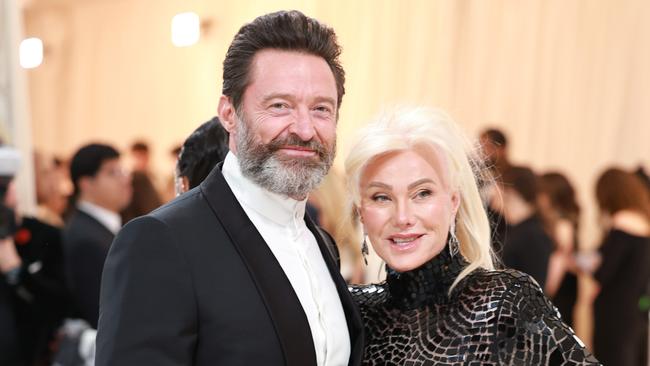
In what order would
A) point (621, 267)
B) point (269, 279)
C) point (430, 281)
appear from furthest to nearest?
point (621, 267) < point (430, 281) < point (269, 279)

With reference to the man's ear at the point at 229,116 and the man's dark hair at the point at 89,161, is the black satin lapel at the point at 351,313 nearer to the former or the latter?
the man's ear at the point at 229,116

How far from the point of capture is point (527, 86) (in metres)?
8.58

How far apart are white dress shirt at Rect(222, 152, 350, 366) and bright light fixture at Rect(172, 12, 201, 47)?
24.9 ft

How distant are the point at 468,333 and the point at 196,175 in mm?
934

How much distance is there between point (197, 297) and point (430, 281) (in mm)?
684

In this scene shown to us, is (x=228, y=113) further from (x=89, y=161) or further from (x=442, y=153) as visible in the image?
(x=89, y=161)

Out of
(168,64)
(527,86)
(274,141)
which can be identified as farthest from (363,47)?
(274,141)

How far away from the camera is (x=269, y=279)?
195 cm

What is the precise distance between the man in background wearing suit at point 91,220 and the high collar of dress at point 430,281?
1.92 metres

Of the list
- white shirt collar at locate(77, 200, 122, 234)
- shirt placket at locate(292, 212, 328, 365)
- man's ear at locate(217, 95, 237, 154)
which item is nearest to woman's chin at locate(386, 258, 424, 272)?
shirt placket at locate(292, 212, 328, 365)

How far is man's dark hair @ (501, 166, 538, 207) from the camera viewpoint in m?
5.22

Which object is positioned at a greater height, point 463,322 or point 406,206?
point 406,206

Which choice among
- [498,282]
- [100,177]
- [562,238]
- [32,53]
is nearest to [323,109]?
[498,282]

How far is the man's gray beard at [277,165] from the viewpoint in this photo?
201 cm
